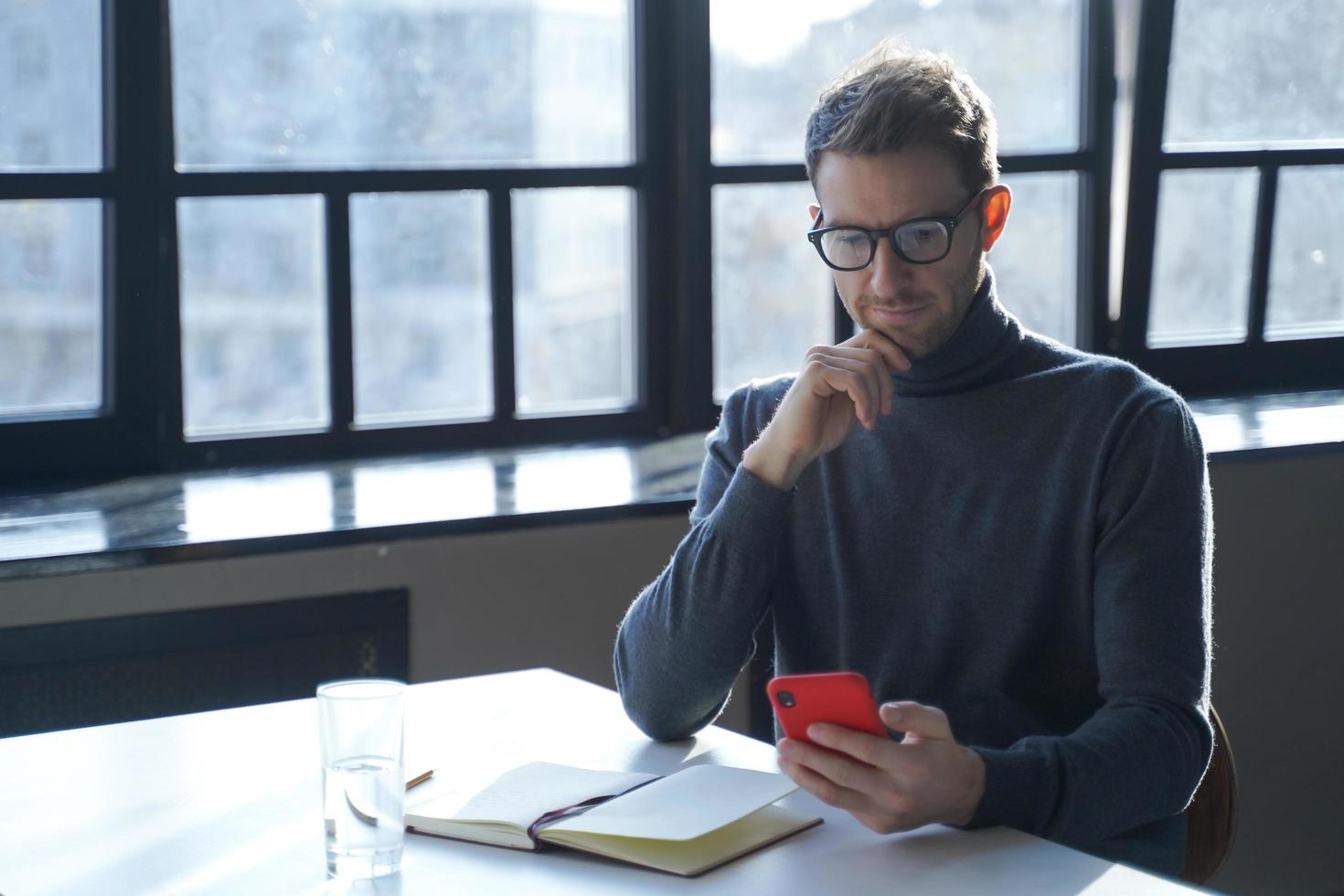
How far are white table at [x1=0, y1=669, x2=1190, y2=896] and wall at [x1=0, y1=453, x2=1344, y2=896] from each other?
2.13 ft

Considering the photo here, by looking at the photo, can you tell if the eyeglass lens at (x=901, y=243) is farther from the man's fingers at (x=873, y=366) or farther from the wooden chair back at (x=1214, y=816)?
the wooden chair back at (x=1214, y=816)

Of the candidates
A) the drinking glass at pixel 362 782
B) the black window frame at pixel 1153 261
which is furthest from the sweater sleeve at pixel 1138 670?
the black window frame at pixel 1153 261

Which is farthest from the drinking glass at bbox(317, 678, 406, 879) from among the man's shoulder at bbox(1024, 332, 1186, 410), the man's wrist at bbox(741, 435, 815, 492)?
the man's shoulder at bbox(1024, 332, 1186, 410)

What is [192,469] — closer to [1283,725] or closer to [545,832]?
[545,832]

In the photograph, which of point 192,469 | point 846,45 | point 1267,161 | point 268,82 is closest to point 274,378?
point 192,469

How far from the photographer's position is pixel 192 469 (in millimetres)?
2740

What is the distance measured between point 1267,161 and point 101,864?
309cm

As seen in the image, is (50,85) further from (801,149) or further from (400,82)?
(801,149)

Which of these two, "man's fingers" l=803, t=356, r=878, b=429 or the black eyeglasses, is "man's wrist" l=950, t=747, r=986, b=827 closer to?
"man's fingers" l=803, t=356, r=878, b=429

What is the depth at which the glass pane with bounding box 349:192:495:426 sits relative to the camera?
284 cm

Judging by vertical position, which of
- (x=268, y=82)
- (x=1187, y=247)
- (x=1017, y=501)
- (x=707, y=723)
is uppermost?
(x=268, y=82)

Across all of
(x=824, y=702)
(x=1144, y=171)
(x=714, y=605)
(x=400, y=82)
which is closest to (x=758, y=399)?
(x=714, y=605)

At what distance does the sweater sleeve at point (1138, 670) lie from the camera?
4.31 ft

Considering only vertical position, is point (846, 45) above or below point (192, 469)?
above
